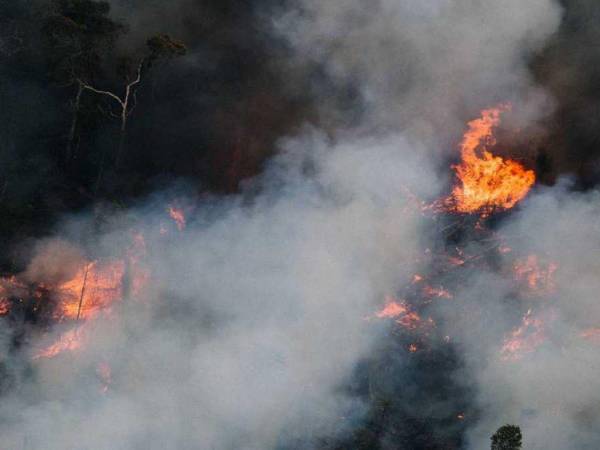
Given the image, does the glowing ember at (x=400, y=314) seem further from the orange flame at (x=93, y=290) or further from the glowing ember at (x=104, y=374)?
the glowing ember at (x=104, y=374)

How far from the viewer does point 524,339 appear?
20.8 m

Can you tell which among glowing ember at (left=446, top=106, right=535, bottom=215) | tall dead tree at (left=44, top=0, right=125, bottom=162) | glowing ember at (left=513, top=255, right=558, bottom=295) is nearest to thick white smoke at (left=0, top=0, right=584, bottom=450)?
glowing ember at (left=513, top=255, right=558, bottom=295)

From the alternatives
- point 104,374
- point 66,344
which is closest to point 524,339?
point 104,374

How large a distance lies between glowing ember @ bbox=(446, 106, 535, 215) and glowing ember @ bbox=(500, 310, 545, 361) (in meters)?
4.41

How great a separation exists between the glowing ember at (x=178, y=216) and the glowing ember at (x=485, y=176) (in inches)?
407

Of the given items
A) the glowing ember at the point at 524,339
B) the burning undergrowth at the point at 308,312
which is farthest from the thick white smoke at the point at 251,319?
the glowing ember at the point at 524,339

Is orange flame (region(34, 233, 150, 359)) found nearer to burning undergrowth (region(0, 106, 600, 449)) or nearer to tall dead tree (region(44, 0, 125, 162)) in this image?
burning undergrowth (region(0, 106, 600, 449))

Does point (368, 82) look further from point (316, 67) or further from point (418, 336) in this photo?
point (418, 336)

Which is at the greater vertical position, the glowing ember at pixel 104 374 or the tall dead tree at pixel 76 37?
the tall dead tree at pixel 76 37

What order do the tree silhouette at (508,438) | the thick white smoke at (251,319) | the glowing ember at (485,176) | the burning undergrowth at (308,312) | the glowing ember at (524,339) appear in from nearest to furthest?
the tree silhouette at (508,438), the thick white smoke at (251,319), the burning undergrowth at (308,312), the glowing ember at (524,339), the glowing ember at (485,176)

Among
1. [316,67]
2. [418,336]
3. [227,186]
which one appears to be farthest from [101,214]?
[418,336]

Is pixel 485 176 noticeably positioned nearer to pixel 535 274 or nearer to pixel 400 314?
pixel 535 274

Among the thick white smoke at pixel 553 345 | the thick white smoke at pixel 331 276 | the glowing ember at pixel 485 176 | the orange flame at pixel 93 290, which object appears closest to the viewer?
the thick white smoke at pixel 331 276

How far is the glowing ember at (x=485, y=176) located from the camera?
21.9 m
